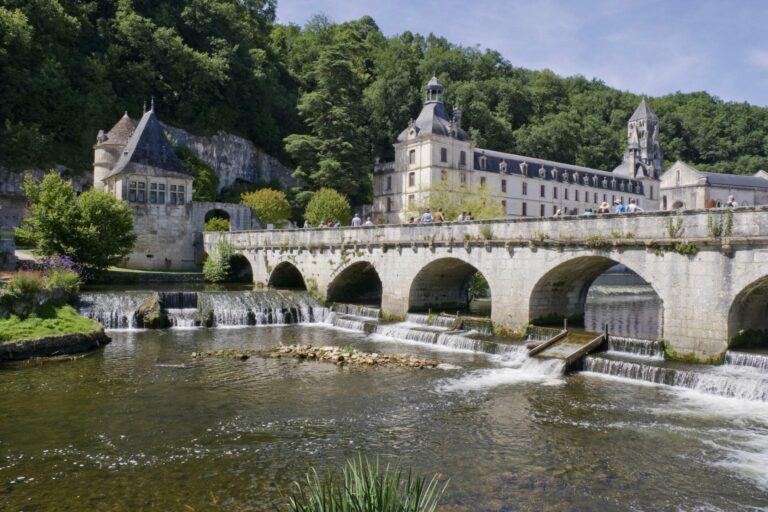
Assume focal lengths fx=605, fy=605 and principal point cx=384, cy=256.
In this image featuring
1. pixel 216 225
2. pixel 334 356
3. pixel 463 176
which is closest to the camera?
pixel 334 356

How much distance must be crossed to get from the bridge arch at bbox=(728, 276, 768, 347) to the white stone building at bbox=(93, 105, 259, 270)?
132ft

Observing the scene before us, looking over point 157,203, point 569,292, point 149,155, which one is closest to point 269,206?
point 157,203

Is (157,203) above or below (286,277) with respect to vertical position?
above

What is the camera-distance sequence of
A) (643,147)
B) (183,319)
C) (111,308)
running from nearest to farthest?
(111,308) < (183,319) < (643,147)

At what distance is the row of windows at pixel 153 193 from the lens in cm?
4781

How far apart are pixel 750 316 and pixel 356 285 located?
22.6m

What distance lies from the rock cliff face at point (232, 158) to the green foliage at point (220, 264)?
77.8ft

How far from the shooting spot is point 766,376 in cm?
1652

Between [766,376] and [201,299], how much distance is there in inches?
985

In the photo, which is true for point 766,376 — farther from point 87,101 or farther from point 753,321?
point 87,101

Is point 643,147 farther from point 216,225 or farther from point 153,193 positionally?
point 153,193

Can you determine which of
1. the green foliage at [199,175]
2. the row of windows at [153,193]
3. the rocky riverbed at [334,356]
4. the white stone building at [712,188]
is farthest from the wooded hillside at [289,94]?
the rocky riverbed at [334,356]

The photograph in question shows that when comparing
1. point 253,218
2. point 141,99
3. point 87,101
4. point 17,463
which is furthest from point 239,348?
point 141,99

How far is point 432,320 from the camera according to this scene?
28.0 m
